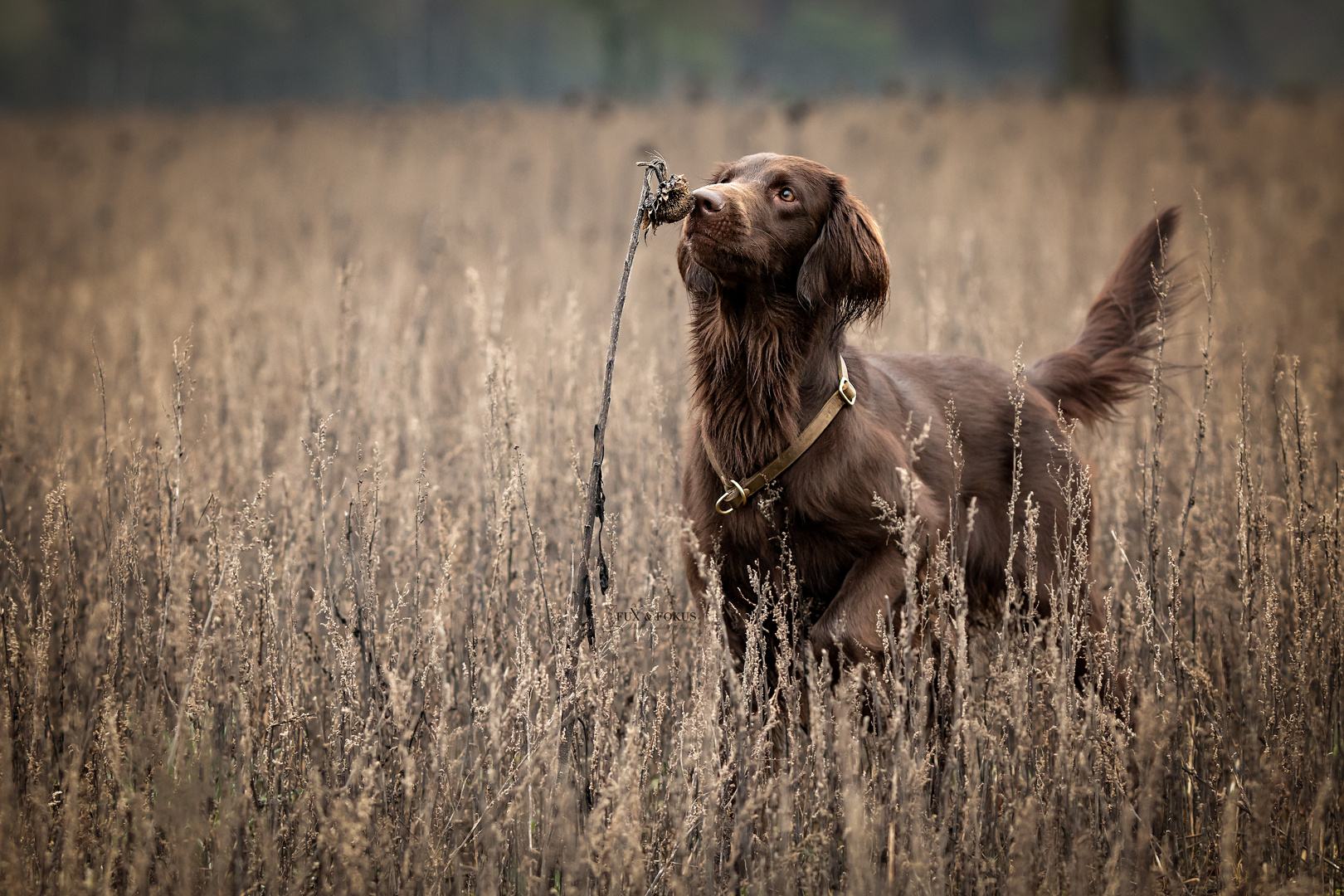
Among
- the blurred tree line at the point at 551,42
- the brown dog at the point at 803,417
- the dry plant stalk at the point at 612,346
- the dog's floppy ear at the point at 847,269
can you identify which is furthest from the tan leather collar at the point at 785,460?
the blurred tree line at the point at 551,42

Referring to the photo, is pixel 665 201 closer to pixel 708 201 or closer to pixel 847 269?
pixel 708 201

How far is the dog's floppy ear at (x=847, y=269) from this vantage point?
2361 millimetres

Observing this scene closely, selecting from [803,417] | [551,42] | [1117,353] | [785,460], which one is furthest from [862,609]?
[551,42]

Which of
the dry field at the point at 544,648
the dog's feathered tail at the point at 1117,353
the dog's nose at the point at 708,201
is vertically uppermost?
the dog's nose at the point at 708,201

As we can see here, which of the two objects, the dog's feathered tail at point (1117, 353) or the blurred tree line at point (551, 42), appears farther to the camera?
the blurred tree line at point (551, 42)

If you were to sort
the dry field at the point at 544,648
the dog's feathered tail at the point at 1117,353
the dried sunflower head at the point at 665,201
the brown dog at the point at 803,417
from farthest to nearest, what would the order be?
the dog's feathered tail at the point at 1117,353 → the brown dog at the point at 803,417 → the dried sunflower head at the point at 665,201 → the dry field at the point at 544,648

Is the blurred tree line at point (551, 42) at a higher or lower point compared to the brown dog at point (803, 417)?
higher

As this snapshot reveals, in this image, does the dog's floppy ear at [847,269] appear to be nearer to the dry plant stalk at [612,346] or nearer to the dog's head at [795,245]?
the dog's head at [795,245]

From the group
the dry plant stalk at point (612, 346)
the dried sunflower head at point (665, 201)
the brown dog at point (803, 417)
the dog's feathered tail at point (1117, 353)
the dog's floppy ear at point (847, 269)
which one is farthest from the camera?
the dog's feathered tail at point (1117, 353)

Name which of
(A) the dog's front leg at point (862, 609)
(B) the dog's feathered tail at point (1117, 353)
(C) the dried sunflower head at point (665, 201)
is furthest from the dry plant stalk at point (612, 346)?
(B) the dog's feathered tail at point (1117, 353)

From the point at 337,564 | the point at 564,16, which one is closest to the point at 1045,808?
the point at 337,564

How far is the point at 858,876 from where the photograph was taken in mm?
1519

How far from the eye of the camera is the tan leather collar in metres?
2.26

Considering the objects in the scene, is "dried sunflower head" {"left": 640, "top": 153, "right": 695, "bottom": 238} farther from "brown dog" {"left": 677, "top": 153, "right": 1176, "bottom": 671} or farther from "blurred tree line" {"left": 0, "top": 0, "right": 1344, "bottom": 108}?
"blurred tree line" {"left": 0, "top": 0, "right": 1344, "bottom": 108}
